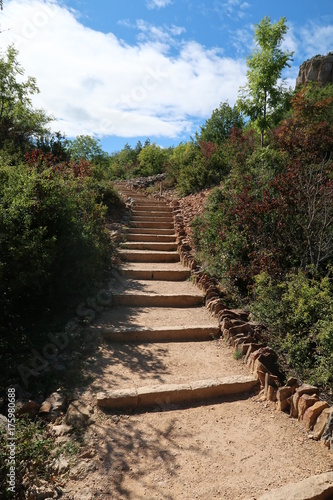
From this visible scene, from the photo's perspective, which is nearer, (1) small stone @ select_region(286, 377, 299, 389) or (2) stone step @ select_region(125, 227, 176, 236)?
(1) small stone @ select_region(286, 377, 299, 389)

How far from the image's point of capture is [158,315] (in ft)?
17.6

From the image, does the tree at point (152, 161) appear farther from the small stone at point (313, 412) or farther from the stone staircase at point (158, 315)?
the small stone at point (313, 412)

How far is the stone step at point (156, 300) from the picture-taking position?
18.7ft

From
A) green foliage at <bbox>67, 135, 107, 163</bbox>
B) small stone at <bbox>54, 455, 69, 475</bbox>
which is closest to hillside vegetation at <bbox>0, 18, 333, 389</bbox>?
small stone at <bbox>54, 455, 69, 475</bbox>

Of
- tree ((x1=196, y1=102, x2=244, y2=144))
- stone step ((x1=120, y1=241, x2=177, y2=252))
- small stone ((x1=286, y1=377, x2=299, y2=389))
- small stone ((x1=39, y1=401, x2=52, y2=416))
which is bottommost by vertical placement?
small stone ((x1=39, y1=401, x2=52, y2=416))

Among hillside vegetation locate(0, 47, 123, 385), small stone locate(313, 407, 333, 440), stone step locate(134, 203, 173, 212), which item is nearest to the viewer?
small stone locate(313, 407, 333, 440)

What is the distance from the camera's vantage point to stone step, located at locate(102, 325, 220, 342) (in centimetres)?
460

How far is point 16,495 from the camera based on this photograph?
2148 mm

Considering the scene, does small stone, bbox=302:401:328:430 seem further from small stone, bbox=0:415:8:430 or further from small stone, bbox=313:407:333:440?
small stone, bbox=0:415:8:430

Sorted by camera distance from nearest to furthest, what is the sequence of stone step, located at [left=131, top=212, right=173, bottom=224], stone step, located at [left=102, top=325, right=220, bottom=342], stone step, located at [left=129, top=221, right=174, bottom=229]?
1. stone step, located at [left=102, top=325, right=220, bottom=342]
2. stone step, located at [left=129, top=221, right=174, bottom=229]
3. stone step, located at [left=131, top=212, right=173, bottom=224]

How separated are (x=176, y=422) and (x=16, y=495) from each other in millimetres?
1504

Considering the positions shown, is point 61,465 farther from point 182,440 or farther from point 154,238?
point 154,238

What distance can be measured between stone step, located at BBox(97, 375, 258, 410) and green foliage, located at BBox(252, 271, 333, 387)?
Answer: 23.7 inches

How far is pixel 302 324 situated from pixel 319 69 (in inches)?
1208
